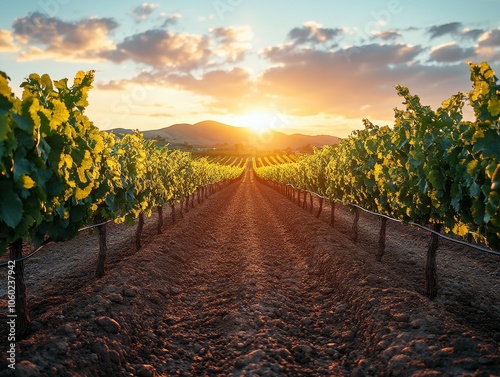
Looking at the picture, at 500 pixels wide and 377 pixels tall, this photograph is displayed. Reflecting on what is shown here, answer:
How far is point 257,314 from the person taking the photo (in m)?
8.60

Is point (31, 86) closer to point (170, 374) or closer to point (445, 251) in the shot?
point (170, 374)

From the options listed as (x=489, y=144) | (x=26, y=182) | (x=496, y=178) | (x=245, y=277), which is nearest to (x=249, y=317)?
(x=245, y=277)

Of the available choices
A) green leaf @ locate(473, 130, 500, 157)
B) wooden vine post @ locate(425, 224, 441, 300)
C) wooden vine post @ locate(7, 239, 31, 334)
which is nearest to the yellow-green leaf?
wooden vine post @ locate(7, 239, 31, 334)

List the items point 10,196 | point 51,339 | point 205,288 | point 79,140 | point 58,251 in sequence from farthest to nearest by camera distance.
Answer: point 58,251 → point 205,288 → point 79,140 → point 51,339 → point 10,196

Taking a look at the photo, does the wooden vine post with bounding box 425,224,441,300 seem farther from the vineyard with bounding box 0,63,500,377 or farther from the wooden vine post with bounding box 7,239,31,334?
the wooden vine post with bounding box 7,239,31,334

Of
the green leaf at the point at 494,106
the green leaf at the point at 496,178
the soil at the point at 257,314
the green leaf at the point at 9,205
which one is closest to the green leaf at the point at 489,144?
the green leaf at the point at 496,178

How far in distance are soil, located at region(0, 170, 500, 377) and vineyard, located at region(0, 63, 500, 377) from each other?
1.6 inches

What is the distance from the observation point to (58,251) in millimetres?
15922

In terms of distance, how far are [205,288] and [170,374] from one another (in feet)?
14.8

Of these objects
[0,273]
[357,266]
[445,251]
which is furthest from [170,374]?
[445,251]

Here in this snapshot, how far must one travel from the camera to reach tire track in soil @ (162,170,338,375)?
6895 millimetres

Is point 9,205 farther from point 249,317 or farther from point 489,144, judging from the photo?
point 489,144

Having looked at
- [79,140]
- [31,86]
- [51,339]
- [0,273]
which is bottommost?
[0,273]

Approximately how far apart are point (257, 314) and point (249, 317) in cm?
21
